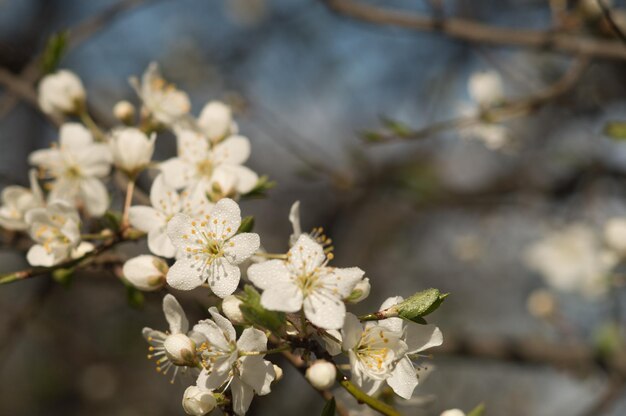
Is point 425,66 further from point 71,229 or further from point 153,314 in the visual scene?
point 71,229

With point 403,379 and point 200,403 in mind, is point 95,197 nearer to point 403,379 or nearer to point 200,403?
point 200,403

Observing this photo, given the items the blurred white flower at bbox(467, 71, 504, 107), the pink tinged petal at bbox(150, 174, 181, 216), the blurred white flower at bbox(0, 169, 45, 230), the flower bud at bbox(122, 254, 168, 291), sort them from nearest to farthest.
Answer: the flower bud at bbox(122, 254, 168, 291)
the pink tinged petal at bbox(150, 174, 181, 216)
the blurred white flower at bbox(0, 169, 45, 230)
the blurred white flower at bbox(467, 71, 504, 107)

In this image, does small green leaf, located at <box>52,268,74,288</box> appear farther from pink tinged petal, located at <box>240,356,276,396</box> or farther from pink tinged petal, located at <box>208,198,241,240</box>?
pink tinged petal, located at <box>240,356,276,396</box>

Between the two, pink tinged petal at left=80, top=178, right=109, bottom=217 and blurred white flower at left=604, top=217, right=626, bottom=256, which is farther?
blurred white flower at left=604, top=217, right=626, bottom=256

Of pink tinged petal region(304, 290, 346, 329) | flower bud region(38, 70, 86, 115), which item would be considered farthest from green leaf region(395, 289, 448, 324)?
flower bud region(38, 70, 86, 115)

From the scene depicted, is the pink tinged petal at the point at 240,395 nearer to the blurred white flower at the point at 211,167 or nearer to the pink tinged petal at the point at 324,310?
the pink tinged petal at the point at 324,310

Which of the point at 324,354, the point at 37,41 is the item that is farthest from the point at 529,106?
the point at 37,41

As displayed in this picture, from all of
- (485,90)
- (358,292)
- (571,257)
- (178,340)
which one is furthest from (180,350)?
(571,257)
